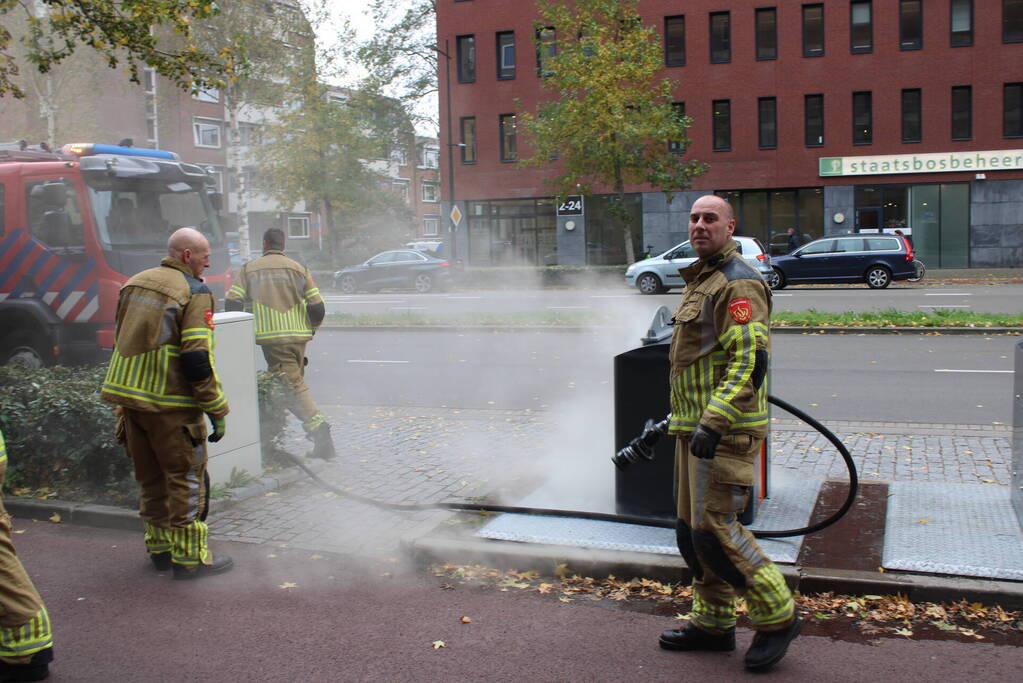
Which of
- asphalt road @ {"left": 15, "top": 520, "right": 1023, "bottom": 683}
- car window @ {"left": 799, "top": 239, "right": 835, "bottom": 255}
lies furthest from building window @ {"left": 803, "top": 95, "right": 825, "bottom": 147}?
asphalt road @ {"left": 15, "top": 520, "right": 1023, "bottom": 683}

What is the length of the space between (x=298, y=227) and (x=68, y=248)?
48904 millimetres

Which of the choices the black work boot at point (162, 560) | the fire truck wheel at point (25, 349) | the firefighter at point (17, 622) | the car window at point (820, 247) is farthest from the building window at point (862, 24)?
the firefighter at point (17, 622)

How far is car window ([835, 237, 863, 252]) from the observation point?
2612 centimetres

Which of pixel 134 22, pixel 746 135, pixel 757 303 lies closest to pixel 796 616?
pixel 757 303

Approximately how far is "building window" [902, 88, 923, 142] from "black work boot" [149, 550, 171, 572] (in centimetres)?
3512

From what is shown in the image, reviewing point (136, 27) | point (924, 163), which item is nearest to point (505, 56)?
point (924, 163)

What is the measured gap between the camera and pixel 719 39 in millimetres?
36688

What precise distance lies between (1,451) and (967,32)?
37347 mm

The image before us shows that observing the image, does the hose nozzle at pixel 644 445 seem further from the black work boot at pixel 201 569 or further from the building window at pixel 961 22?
the building window at pixel 961 22

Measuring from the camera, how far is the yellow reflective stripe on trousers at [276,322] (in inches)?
291

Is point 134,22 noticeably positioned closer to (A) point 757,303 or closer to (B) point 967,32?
(A) point 757,303

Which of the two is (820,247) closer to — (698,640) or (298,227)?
(698,640)

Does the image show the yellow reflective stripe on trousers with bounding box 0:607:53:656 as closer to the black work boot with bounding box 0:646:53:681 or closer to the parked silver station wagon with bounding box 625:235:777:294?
the black work boot with bounding box 0:646:53:681

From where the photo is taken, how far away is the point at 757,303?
12.2 ft
